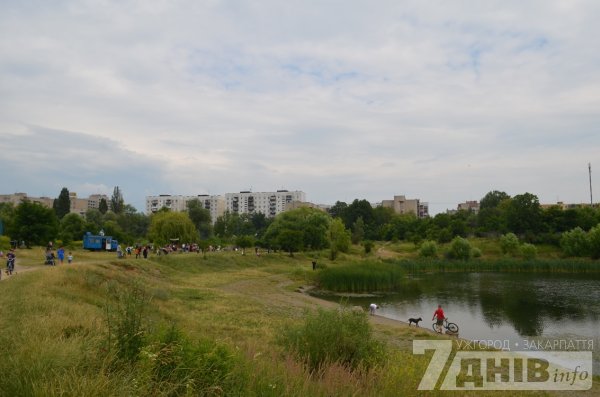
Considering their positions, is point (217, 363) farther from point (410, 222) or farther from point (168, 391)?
point (410, 222)

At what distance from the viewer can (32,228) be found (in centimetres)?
4719

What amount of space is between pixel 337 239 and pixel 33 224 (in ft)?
139

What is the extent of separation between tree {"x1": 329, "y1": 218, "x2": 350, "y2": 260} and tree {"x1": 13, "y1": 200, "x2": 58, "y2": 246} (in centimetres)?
3863

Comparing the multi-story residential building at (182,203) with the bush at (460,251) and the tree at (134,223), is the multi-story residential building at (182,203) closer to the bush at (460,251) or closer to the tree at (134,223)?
the tree at (134,223)

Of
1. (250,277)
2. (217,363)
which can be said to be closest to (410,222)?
(250,277)

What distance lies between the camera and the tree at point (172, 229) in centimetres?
6316

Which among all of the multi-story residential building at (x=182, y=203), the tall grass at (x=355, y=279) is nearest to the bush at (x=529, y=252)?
the tall grass at (x=355, y=279)

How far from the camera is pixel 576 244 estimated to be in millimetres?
75188

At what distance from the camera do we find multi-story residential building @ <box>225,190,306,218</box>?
191 meters

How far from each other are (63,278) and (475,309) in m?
25.7

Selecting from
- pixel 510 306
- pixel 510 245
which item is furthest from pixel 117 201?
pixel 510 306

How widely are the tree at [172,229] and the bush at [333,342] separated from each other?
5496 centimetres

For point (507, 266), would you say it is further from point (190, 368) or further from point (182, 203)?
point (182, 203)

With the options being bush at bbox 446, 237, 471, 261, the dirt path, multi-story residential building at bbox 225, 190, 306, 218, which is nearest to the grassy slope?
the dirt path
